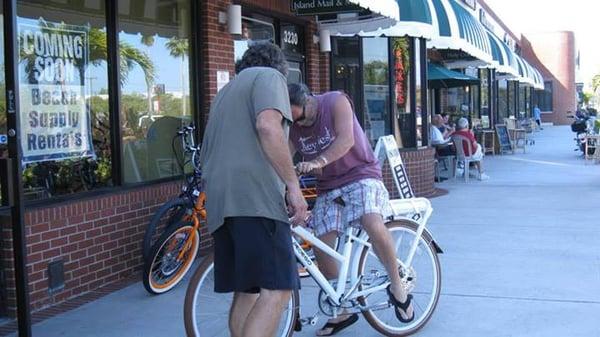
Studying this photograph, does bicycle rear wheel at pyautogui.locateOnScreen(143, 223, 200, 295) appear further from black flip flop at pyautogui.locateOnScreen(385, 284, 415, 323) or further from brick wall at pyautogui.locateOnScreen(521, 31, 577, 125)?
brick wall at pyautogui.locateOnScreen(521, 31, 577, 125)

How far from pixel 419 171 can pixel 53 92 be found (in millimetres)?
6828

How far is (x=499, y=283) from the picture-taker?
5973mm

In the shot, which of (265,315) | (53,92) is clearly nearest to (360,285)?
(265,315)

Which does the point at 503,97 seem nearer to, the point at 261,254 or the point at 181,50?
the point at 181,50

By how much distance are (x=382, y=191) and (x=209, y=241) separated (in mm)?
3230

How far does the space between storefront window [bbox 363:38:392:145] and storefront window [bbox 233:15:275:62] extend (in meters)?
2.44

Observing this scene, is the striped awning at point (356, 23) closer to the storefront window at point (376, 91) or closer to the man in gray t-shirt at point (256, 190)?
the storefront window at point (376, 91)

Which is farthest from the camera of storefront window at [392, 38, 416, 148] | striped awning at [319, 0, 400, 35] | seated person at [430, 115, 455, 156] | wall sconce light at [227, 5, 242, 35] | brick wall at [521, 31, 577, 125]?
brick wall at [521, 31, 577, 125]

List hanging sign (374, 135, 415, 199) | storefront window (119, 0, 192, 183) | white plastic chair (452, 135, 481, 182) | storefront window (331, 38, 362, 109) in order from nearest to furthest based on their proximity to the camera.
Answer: hanging sign (374, 135, 415, 199)
storefront window (119, 0, 192, 183)
storefront window (331, 38, 362, 109)
white plastic chair (452, 135, 481, 182)

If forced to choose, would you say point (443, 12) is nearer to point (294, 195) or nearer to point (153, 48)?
point (153, 48)

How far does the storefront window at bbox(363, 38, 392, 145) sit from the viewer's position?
11094 mm

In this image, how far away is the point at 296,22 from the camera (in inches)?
381

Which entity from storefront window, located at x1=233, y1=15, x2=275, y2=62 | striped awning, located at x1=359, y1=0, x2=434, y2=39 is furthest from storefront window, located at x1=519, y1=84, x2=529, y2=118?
storefront window, located at x1=233, y1=15, x2=275, y2=62

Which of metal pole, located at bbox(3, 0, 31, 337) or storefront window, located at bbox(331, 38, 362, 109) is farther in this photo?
storefront window, located at bbox(331, 38, 362, 109)
